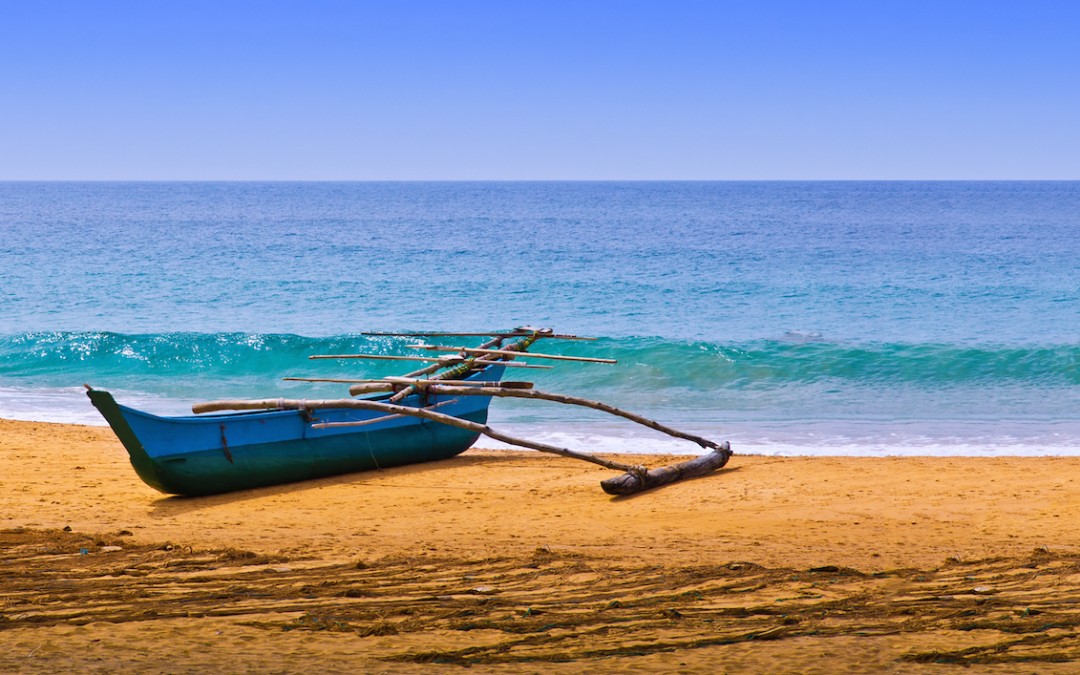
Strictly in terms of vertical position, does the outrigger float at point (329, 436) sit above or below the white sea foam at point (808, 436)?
above

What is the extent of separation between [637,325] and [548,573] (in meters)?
18.5

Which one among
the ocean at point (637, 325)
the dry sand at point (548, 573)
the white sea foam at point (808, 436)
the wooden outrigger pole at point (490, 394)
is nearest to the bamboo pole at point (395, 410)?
the wooden outrigger pole at point (490, 394)

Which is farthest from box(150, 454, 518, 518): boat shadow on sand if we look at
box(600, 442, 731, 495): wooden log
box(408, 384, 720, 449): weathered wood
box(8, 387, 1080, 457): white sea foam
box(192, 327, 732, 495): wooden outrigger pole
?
box(600, 442, 731, 495): wooden log

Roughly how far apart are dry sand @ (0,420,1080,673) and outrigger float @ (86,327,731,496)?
0.23 meters

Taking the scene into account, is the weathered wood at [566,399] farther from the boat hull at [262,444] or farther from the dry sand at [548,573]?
the dry sand at [548,573]

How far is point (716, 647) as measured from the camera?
5.15 metres

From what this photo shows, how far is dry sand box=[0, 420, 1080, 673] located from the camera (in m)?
5.07

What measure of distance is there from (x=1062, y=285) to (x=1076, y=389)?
14.5 m

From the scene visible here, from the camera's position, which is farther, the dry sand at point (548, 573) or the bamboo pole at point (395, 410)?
the bamboo pole at point (395, 410)

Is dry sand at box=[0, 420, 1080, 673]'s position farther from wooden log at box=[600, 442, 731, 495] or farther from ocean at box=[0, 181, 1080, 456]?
ocean at box=[0, 181, 1080, 456]

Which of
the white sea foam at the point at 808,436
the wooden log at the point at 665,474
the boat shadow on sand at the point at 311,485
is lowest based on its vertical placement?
the white sea foam at the point at 808,436

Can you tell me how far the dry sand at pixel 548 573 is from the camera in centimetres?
507

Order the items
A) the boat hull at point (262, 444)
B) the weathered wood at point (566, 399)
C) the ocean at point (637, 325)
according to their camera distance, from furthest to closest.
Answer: the ocean at point (637, 325)
the weathered wood at point (566, 399)
the boat hull at point (262, 444)

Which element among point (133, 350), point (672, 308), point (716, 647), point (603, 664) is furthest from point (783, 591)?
point (672, 308)
